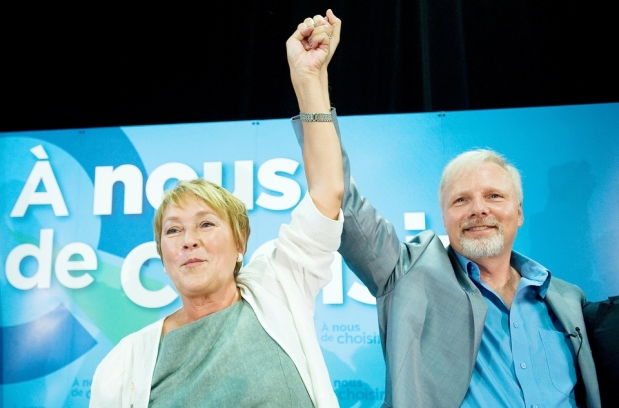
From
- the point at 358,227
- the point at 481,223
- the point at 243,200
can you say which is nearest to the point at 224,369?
the point at 358,227

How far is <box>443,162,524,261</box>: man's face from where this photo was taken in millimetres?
1987

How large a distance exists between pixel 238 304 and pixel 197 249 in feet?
0.64

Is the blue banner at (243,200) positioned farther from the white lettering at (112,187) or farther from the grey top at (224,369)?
the grey top at (224,369)

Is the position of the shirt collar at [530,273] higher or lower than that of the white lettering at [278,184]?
lower

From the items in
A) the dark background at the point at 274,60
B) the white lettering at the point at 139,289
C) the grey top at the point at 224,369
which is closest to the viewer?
the grey top at the point at 224,369

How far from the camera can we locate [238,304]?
1.66 metres

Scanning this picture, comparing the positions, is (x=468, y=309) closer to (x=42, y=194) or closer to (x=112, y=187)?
(x=112, y=187)

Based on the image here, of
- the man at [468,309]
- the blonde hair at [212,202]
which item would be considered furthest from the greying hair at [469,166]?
the blonde hair at [212,202]

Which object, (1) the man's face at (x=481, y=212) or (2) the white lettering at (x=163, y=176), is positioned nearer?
(1) the man's face at (x=481, y=212)

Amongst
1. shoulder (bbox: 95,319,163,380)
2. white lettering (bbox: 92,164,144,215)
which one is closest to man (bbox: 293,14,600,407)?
shoulder (bbox: 95,319,163,380)

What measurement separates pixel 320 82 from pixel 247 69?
1.84 m

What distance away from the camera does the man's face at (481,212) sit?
1.99 meters

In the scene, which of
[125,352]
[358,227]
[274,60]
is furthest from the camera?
[274,60]

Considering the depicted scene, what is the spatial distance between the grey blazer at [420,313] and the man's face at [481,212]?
10 cm
